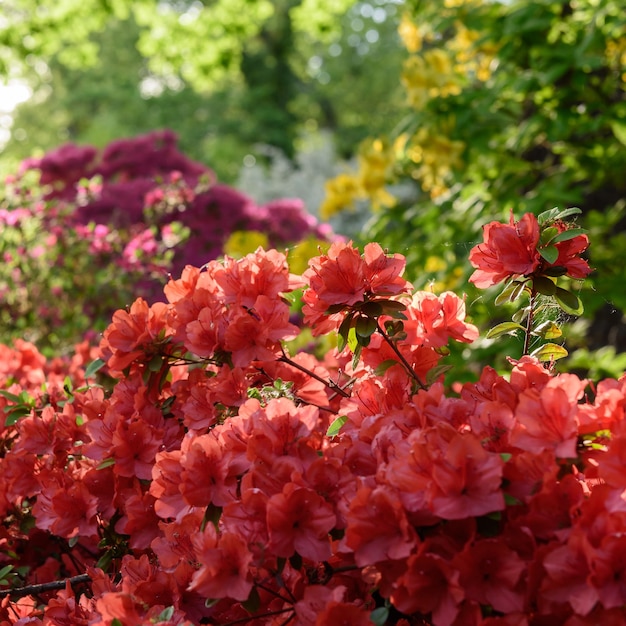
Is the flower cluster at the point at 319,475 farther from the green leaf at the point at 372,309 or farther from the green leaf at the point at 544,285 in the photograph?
the green leaf at the point at 544,285

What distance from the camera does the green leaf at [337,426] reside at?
128 centimetres

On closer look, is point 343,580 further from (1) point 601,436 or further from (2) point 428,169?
(2) point 428,169

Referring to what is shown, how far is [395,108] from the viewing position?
75.1ft

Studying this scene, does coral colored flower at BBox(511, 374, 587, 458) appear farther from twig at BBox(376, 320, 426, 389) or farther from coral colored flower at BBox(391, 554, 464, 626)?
twig at BBox(376, 320, 426, 389)

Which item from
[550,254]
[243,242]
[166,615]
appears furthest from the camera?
[243,242]

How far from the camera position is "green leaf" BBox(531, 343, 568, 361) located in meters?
1.39

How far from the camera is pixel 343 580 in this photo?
3.77 feet

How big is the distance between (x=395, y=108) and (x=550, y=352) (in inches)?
879

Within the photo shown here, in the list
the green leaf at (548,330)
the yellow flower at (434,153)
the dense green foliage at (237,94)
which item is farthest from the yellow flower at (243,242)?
the dense green foliage at (237,94)

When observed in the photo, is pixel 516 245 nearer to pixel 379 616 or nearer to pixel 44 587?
pixel 379 616

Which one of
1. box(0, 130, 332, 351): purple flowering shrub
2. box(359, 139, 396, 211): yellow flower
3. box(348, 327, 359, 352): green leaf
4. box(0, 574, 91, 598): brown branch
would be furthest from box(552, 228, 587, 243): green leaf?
box(359, 139, 396, 211): yellow flower

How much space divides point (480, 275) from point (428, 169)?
256 centimetres

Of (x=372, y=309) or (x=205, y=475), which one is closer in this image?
(x=205, y=475)

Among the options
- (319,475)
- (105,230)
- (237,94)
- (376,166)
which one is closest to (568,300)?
(319,475)
